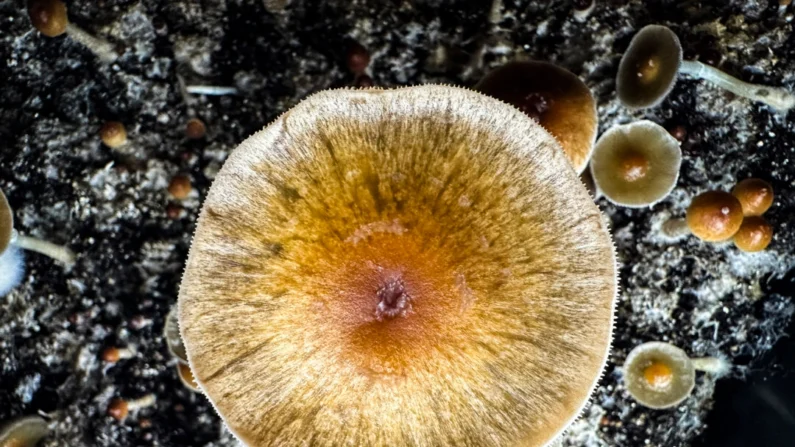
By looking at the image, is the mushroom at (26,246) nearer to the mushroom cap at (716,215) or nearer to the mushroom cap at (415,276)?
the mushroom cap at (415,276)

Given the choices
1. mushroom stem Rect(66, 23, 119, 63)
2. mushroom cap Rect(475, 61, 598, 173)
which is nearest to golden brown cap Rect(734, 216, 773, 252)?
mushroom cap Rect(475, 61, 598, 173)

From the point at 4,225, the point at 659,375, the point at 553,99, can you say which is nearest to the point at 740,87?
the point at 553,99

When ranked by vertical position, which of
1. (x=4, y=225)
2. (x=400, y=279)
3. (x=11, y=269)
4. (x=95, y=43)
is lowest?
(x=11, y=269)

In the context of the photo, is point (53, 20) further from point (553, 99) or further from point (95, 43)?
point (553, 99)

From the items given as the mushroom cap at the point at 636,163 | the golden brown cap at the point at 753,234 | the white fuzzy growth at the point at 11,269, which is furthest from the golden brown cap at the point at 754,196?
the white fuzzy growth at the point at 11,269

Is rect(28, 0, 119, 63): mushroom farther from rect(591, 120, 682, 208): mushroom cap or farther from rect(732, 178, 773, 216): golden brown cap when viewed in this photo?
rect(732, 178, 773, 216): golden brown cap

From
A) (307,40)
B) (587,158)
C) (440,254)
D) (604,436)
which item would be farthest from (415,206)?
(604,436)
